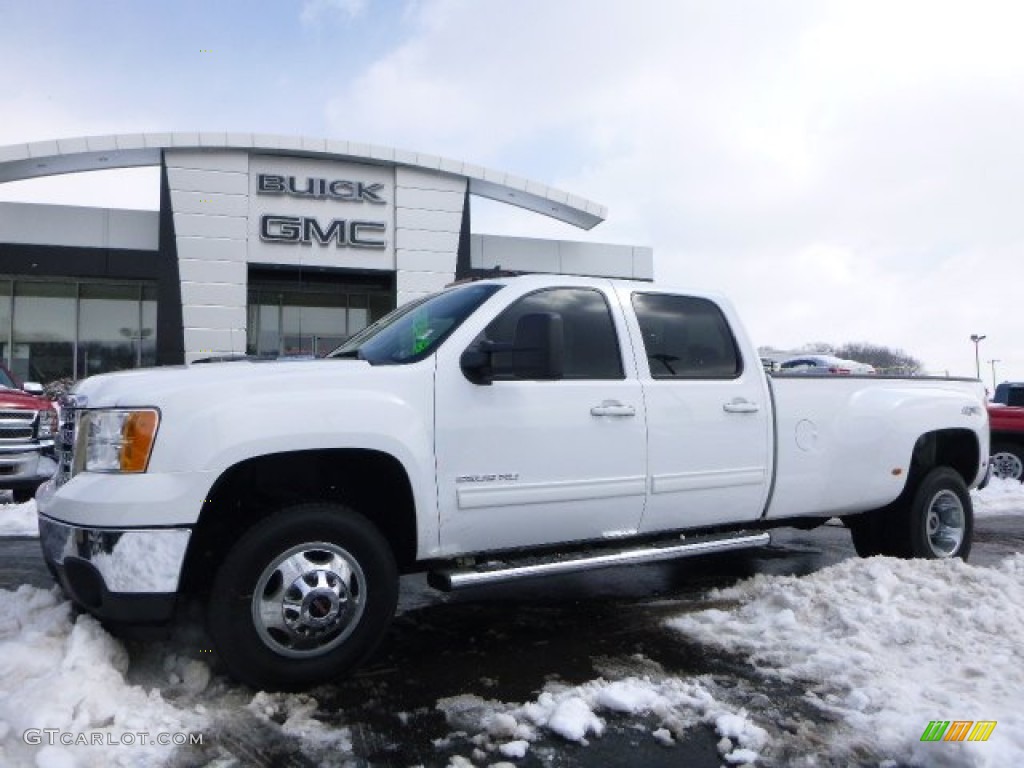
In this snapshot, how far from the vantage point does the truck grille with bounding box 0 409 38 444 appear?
28.9 feet

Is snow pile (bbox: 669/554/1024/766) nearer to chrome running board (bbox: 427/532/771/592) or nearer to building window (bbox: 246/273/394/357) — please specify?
chrome running board (bbox: 427/532/771/592)

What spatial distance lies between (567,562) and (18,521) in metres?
6.17

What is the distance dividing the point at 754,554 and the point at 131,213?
19.7 meters

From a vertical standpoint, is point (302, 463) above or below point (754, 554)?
above

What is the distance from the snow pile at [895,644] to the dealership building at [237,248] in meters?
17.2

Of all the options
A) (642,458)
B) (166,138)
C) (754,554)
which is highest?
(166,138)

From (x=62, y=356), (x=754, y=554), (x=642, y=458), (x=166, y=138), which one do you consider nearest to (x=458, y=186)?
(x=166, y=138)

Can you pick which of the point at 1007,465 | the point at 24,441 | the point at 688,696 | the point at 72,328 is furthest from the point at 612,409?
the point at 72,328

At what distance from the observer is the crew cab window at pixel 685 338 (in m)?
4.64

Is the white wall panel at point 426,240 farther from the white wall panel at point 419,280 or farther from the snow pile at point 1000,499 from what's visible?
the snow pile at point 1000,499

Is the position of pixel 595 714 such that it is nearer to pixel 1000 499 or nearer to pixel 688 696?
pixel 688 696

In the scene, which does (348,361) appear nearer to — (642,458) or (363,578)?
(363,578)

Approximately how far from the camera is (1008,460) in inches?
485

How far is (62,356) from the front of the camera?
22094 mm
